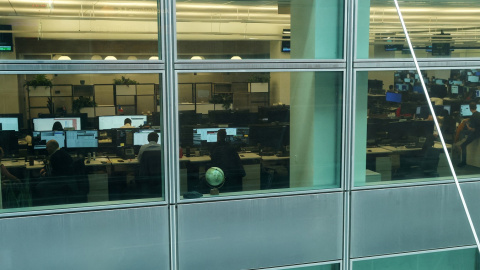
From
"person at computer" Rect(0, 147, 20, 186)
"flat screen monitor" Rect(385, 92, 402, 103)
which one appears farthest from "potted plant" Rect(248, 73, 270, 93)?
"person at computer" Rect(0, 147, 20, 186)

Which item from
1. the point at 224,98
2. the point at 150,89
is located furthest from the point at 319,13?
the point at 150,89

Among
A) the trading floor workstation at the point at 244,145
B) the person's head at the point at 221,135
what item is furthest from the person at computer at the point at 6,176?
the person's head at the point at 221,135

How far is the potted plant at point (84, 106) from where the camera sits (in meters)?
6.06

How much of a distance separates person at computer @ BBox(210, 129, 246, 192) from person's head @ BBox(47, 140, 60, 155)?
1714 millimetres

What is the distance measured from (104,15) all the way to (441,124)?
442cm

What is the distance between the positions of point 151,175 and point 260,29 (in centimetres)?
206

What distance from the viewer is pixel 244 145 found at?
22.0 ft

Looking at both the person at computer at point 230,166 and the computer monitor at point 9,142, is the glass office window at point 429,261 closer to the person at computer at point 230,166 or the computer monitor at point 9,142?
the person at computer at point 230,166

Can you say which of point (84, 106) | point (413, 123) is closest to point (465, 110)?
point (413, 123)

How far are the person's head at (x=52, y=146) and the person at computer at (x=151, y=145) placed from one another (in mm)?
893

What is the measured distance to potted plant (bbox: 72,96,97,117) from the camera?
6059 millimetres

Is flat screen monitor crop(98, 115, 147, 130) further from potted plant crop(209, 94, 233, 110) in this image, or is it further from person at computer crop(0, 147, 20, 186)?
person at computer crop(0, 147, 20, 186)

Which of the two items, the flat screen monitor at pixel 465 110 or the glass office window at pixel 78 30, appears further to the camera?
the flat screen monitor at pixel 465 110

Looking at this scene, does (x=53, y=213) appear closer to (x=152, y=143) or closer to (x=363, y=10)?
(x=152, y=143)
